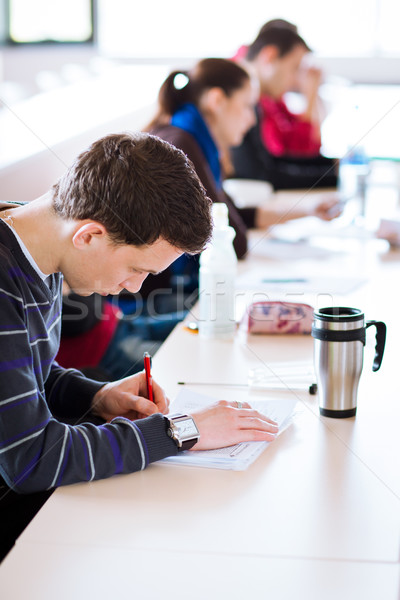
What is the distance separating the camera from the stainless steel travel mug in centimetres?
118

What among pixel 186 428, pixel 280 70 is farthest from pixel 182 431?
pixel 280 70

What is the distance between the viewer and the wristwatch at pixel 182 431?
3.47ft

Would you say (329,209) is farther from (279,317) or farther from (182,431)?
(182,431)

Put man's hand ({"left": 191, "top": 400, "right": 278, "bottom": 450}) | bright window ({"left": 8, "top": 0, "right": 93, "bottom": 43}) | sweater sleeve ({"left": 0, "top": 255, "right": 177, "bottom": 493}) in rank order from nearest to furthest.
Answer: sweater sleeve ({"left": 0, "top": 255, "right": 177, "bottom": 493}) < man's hand ({"left": 191, "top": 400, "right": 278, "bottom": 450}) < bright window ({"left": 8, "top": 0, "right": 93, "bottom": 43})

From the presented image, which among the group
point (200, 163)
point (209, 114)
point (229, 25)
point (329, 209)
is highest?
point (229, 25)

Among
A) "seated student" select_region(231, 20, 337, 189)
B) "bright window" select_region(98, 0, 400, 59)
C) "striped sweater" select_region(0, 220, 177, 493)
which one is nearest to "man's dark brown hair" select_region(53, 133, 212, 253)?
"striped sweater" select_region(0, 220, 177, 493)

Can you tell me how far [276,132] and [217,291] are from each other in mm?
2569

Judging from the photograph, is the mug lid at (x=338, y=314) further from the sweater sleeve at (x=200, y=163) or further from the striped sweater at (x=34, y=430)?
the sweater sleeve at (x=200, y=163)

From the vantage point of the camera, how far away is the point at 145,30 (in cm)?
564

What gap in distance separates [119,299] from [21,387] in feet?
4.36

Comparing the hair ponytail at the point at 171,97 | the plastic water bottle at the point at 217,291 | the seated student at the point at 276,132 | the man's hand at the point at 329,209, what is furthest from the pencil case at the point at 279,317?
the seated student at the point at 276,132

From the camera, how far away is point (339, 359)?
1192 mm

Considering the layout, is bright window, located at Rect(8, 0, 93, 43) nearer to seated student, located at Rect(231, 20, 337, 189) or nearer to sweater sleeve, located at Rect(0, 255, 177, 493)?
seated student, located at Rect(231, 20, 337, 189)

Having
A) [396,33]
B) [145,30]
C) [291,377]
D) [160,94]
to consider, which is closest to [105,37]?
[145,30]
